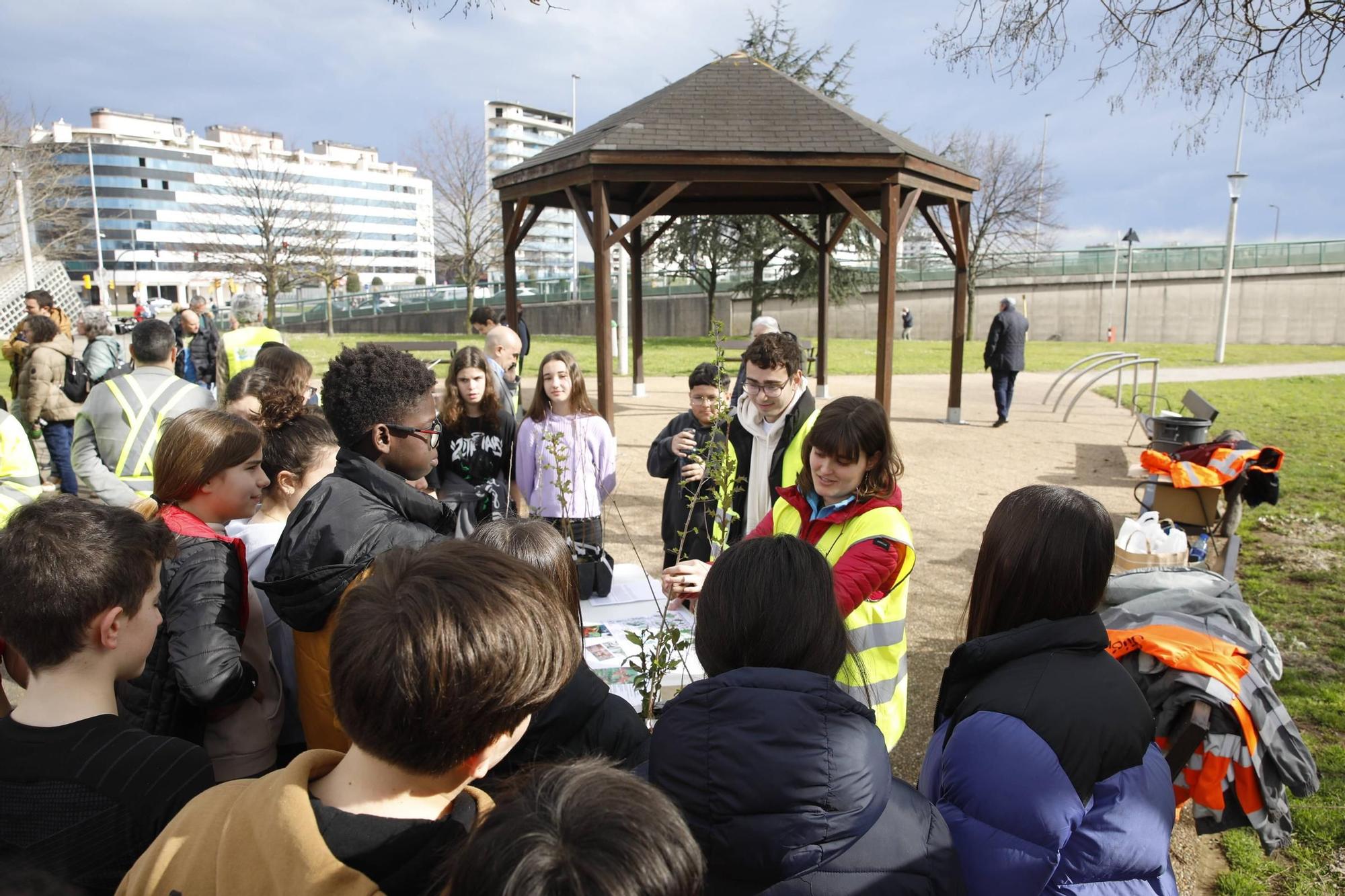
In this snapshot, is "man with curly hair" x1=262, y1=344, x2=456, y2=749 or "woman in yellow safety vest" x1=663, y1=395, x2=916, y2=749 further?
"woman in yellow safety vest" x1=663, y1=395, x2=916, y2=749

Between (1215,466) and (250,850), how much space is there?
5920mm

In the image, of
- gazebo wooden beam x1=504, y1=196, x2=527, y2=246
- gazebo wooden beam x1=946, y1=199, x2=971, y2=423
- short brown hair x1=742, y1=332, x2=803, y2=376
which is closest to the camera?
short brown hair x1=742, y1=332, x2=803, y2=376

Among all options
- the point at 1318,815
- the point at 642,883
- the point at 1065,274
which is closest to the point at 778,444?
the point at 1318,815

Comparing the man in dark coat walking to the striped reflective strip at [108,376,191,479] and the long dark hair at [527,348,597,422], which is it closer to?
the long dark hair at [527,348,597,422]

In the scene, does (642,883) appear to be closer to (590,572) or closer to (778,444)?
(590,572)

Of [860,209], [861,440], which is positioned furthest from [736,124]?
[861,440]

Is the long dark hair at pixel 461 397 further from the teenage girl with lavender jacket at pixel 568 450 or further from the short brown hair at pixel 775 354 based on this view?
the short brown hair at pixel 775 354

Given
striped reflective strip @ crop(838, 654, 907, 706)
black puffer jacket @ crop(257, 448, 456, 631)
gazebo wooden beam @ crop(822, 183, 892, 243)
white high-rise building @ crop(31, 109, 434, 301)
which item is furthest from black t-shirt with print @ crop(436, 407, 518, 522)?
white high-rise building @ crop(31, 109, 434, 301)

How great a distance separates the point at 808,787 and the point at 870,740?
0.14 m

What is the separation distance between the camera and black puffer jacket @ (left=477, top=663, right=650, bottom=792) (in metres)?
1.61

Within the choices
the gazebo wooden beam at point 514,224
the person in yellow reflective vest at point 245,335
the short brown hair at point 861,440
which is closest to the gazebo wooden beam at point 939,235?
the gazebo wooden beam at point 514,224

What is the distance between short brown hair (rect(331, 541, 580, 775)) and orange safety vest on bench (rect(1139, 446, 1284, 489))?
5247mm

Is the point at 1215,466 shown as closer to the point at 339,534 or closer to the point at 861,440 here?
the point at 861,440

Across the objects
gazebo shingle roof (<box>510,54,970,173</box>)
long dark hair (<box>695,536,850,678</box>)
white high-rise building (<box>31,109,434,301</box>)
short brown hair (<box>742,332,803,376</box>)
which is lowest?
long dark hair (<box>695,536,850,678</box>)
